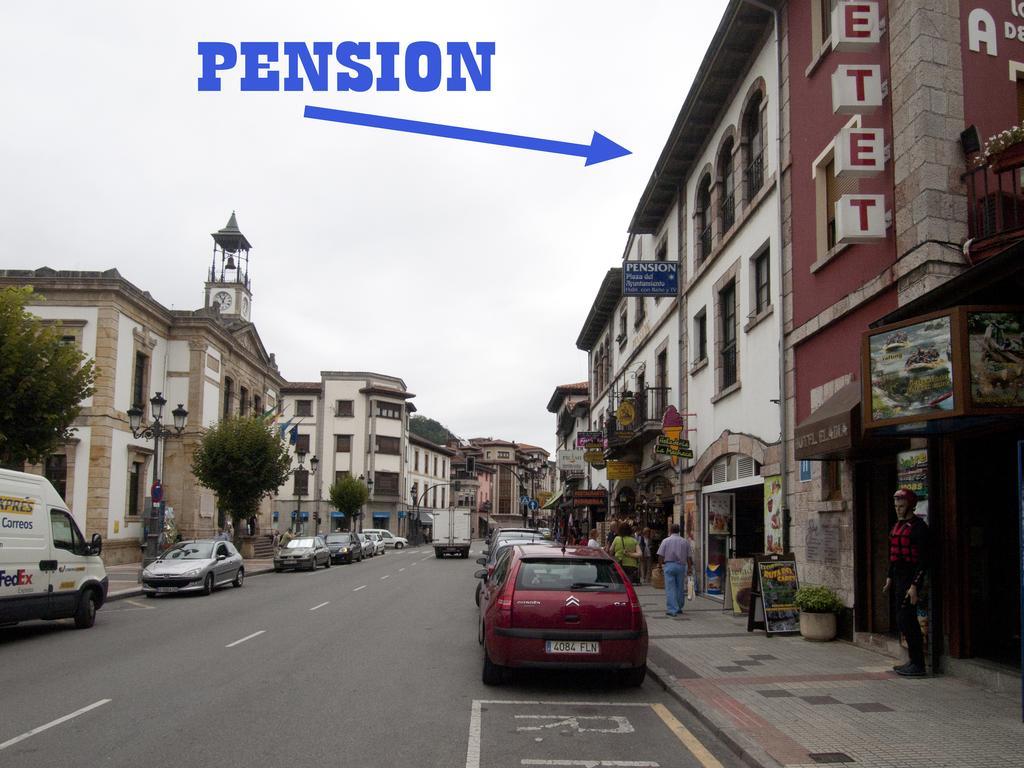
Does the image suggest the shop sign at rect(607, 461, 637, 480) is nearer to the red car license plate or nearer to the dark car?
the dark car

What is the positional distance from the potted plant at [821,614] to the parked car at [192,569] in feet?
50.7

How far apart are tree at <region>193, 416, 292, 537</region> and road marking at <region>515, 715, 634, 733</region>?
29717mm

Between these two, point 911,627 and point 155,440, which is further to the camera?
point 155,440

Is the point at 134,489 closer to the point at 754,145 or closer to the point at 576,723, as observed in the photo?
the point at 754,145

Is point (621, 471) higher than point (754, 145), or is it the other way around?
point (754, 145)

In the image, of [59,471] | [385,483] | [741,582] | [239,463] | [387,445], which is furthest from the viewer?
[387,445]

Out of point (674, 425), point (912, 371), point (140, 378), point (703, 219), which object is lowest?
point (912, 371)

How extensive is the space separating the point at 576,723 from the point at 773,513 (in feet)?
26.0

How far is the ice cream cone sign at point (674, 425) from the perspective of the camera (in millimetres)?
20253

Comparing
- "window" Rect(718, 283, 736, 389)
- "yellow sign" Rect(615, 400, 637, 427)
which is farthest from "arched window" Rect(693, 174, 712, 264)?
"yellow sign" Rect(615, 400, 637, 427)

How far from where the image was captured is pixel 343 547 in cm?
4044

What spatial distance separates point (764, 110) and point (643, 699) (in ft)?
37.2

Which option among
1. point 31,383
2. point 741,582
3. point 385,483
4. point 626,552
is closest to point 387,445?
point 385,483

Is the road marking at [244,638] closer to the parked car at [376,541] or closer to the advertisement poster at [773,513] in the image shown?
the advertisement poster at [773,513]
